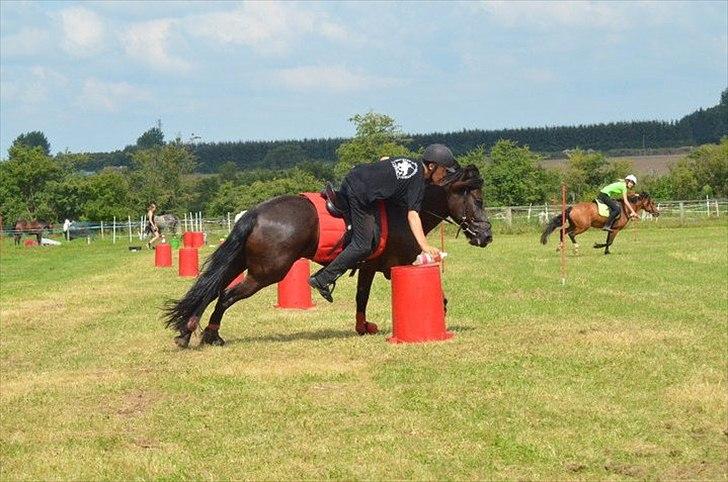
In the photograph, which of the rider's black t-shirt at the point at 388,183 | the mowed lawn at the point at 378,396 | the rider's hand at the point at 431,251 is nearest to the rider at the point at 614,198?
the mowed lawn at the point at 378,396

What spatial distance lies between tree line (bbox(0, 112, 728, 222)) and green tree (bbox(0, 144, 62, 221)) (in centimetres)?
8

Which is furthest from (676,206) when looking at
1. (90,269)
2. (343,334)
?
(343,334)

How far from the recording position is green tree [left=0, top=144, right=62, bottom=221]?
310 ft

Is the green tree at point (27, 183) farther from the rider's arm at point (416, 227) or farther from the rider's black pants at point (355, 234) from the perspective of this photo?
the rider's arm at point (416, 227)

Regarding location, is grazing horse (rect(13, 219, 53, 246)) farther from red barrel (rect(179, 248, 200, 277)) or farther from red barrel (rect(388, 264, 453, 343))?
red barrel (rect(388, 264, 453, 343))

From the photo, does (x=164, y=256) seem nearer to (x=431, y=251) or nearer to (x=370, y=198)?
(x=431, y=251)

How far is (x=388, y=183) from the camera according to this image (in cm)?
1116

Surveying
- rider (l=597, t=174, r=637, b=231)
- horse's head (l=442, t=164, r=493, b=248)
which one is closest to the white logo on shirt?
horse's head (l=442, t=164, r=493, b=248)

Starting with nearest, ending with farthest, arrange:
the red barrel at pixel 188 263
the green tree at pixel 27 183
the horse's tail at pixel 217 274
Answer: the horse's tail at pixel 217 274 < the red barrel at pixel 188 263 < the green tree at pixel 27 183

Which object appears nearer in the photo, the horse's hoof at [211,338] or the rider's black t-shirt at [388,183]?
the rider's black t-shirt at [388,183]

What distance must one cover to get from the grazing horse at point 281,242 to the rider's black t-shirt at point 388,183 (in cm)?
35

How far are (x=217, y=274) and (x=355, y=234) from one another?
4.83 feet

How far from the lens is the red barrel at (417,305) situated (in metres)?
11.0

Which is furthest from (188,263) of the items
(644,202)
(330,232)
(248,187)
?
(248,187)
